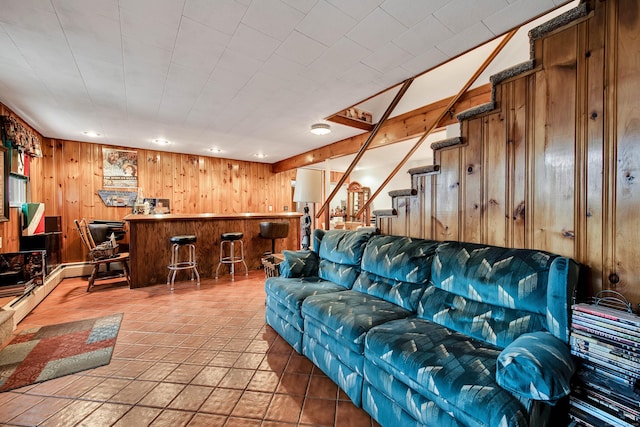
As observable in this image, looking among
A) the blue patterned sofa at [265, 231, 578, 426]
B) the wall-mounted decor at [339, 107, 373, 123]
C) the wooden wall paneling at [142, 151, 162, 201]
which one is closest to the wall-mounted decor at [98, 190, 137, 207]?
the wooden wall paneling at [142, 151, 162, 201]

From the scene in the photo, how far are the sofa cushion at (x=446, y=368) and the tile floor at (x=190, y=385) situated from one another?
0.46 m

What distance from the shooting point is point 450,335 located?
1.50 m

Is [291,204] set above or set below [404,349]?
above

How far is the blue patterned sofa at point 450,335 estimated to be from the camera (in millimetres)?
1021

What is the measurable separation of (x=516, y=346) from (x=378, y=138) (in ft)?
12.1

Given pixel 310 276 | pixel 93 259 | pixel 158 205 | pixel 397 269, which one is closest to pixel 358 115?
pixel 310 276

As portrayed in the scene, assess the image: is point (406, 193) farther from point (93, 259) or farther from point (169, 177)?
point (169, 177)

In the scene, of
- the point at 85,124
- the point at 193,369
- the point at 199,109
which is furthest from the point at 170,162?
the point at 193,369

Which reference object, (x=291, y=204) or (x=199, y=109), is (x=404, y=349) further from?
(x=291, y=204)

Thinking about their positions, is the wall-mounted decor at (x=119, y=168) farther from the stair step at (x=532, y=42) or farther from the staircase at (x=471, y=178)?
the stair step at (x=532, y=42)

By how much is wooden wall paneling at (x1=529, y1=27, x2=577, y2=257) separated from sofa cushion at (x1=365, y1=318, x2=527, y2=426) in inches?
30.9

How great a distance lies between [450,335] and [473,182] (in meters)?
1.08

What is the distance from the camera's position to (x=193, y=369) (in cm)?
199

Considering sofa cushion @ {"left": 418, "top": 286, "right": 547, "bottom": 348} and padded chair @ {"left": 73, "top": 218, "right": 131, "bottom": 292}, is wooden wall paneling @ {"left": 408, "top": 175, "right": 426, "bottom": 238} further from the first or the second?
padded chair @ {"left": 73, "top": 218, "right": 131, "bottom": 292}
